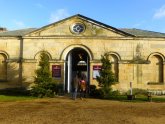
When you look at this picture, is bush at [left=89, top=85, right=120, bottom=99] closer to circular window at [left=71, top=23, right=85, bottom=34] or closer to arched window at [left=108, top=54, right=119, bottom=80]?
arched window at [left=108, top=54, right=119, bottom=80]

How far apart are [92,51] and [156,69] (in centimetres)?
616

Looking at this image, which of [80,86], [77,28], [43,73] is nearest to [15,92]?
[43,73]

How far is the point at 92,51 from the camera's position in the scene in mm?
36656

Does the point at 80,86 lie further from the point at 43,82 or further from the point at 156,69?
the point at 156,69

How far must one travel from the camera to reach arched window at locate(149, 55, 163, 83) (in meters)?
36.8

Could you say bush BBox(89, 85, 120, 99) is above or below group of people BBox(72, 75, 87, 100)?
below

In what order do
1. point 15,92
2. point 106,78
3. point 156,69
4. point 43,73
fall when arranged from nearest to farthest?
point 106,78
point 43,73
point 15,92
point 156,69

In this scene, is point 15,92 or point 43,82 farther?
point 15,92

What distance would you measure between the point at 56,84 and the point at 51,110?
40.6 ft

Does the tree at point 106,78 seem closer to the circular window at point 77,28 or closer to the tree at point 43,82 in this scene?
the tree at point 43,82

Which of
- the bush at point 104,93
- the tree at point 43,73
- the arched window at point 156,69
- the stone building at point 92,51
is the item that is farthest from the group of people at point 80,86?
the arched window at point 156,69

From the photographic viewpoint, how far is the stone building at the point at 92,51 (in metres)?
36.4

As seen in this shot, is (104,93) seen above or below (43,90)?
below

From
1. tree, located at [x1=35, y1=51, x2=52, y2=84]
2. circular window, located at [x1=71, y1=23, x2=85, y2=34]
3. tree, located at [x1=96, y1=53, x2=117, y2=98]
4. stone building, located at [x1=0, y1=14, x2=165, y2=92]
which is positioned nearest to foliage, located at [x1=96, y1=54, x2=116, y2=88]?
tree, located at [x1=96, y1=53, x2=117, y2=98]
